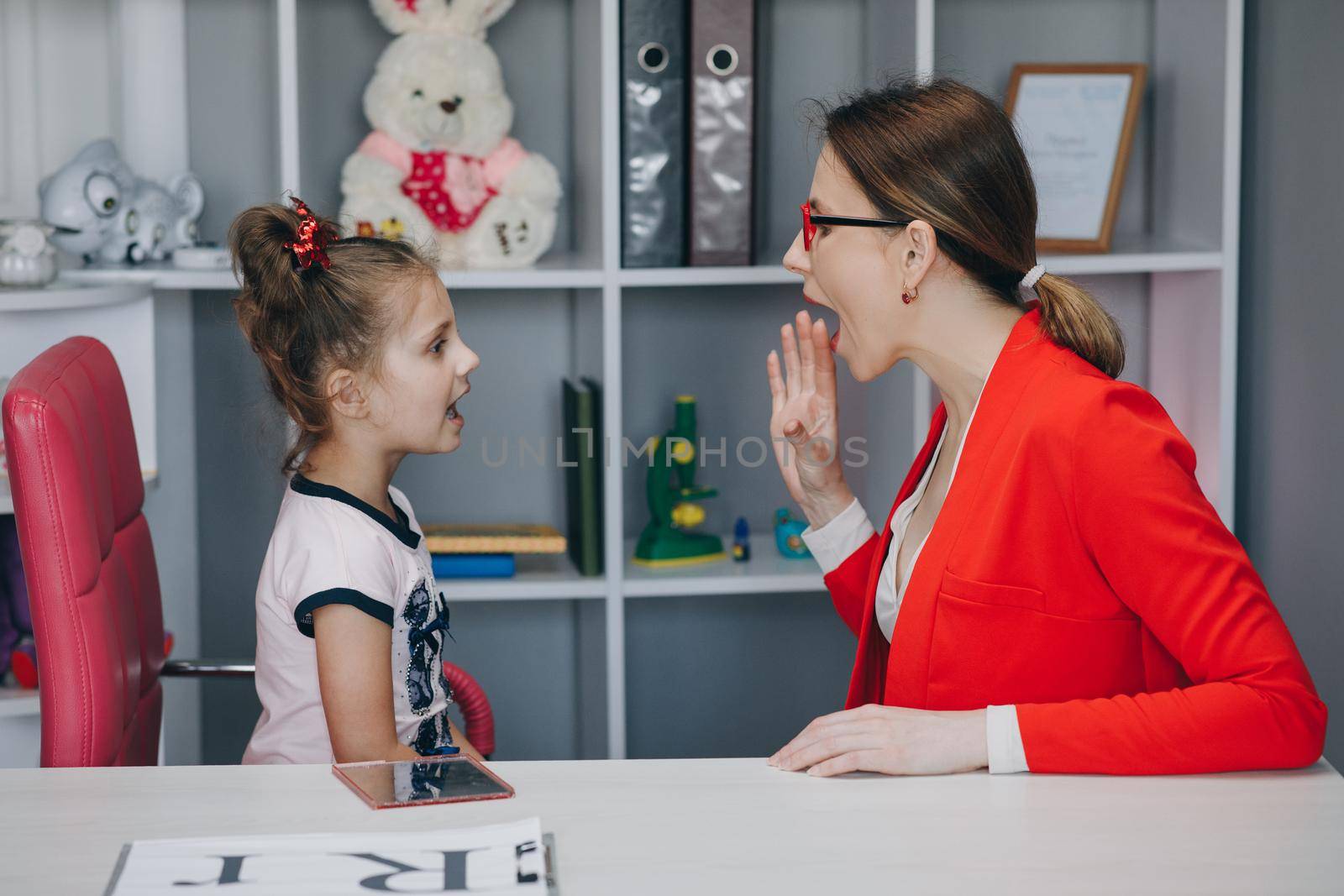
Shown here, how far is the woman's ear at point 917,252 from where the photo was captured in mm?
1410

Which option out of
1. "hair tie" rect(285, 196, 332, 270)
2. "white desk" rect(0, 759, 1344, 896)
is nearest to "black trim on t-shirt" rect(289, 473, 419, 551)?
"hair tie" rect(285, 196, 332, 270)

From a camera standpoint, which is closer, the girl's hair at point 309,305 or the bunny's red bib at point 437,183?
the girl's hair at point 309,305

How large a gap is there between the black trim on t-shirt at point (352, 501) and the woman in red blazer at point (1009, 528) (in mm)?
531

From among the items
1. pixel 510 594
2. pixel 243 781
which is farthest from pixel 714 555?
pixel 243 781

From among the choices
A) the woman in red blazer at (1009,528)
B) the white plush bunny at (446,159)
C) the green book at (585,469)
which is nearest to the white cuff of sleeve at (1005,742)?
the woman in red blazer at (1009,528)

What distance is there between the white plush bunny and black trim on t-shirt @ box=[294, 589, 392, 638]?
0.89 m

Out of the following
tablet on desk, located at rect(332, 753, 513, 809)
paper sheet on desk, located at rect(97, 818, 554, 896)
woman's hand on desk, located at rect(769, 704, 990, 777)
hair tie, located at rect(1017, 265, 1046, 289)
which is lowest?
paper sheet on desk, located at rect(97, 818, 554, 896)

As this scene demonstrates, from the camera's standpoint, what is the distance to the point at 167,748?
2305 mm

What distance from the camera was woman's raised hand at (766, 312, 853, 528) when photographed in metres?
1.69

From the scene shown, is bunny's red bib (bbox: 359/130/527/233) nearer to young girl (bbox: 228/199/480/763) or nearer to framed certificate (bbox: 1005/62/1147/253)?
young girl (bbox: 228/199/480/763)

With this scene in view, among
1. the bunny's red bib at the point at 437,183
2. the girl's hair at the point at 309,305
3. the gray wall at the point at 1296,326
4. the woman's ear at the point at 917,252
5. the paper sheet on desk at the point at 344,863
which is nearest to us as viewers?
the paper sheet on desk at the point at 344,863

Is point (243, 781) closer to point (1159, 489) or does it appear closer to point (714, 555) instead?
point (1159, 489)

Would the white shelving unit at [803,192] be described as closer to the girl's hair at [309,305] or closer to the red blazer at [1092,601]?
the girl's hair at [309,305]

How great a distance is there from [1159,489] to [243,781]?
0.83 metres
